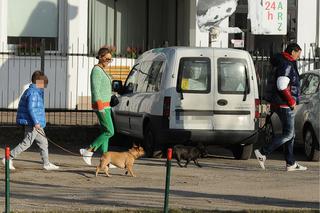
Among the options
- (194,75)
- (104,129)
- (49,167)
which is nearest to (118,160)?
(104,129)

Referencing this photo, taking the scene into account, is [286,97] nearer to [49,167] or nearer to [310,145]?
[310,145]

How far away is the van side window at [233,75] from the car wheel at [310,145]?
1.32m

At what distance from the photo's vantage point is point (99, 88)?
11883 mm

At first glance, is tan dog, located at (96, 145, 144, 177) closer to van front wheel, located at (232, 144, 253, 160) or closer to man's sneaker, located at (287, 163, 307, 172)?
man's sneaker, located at (287, 163, 307, 172)

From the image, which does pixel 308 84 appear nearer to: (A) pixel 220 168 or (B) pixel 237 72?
(B) pixel 237 72

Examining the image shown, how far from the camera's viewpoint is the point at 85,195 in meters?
9.81

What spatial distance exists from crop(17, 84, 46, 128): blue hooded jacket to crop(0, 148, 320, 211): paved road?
770mm

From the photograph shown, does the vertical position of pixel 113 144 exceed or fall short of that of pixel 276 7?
it falls short

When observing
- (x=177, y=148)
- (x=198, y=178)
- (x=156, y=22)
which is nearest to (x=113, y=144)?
(x=177, y=148)

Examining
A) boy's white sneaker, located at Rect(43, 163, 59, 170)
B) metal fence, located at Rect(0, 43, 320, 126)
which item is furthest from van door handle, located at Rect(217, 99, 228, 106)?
metal fence, located at Rect(0, 43, 320, 126)

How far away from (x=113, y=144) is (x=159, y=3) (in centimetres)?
814

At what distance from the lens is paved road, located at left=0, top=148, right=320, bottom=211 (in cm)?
922

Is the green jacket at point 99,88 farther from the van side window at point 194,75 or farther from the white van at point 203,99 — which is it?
the van side window at point 194,75

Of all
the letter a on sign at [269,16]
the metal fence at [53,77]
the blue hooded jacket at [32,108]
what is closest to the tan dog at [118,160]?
the blue hooded jacket at [32,108]
